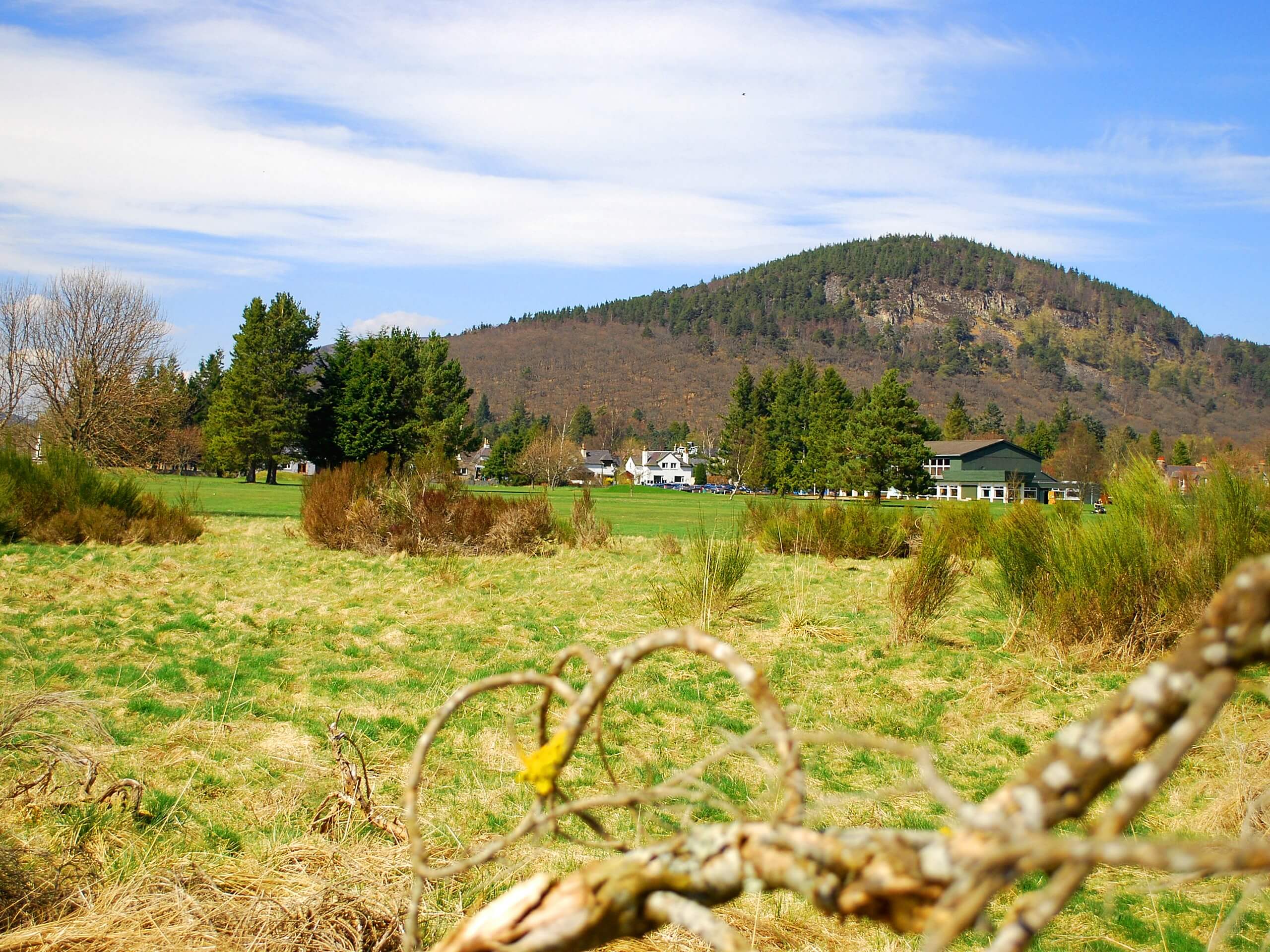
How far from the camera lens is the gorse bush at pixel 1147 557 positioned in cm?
733

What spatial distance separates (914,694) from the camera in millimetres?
7371

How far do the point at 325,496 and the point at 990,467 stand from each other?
208 ft

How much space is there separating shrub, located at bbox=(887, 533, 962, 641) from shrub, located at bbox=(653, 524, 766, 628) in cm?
181

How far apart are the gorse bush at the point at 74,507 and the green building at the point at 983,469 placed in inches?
2324

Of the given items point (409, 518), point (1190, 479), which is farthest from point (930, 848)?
point (409, 518)

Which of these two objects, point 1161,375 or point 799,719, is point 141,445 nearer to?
point 799,719

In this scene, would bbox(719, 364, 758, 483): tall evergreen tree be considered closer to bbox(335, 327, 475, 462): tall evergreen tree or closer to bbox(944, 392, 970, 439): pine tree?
bbox(335, 327, 475, 462): tall evergreen tree

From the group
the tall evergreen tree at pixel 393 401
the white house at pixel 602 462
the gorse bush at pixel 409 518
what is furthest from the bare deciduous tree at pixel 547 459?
the gorse bush at pixel 409 518

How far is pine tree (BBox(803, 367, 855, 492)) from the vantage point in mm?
52625

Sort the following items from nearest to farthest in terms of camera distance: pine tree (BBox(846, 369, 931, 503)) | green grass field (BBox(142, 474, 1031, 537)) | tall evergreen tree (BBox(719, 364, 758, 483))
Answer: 1. green grass field (BBox(142, 474, 1031, 537))
2. pine tree (BBox(846, 369, 931, 503))
3. tall evergreen tree (BBox(719, 364, 758, 483))

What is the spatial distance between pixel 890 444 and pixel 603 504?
671 inches

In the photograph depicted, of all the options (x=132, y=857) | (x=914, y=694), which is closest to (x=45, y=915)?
(x=132, y=857)

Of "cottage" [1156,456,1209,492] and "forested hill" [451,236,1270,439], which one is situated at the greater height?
"forested hill" [451,236,1270,439]

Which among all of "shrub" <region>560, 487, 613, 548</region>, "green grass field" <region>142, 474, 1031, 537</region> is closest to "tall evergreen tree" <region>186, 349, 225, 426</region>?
"green grass field" <region>142, 474, 1031, 537</region>
